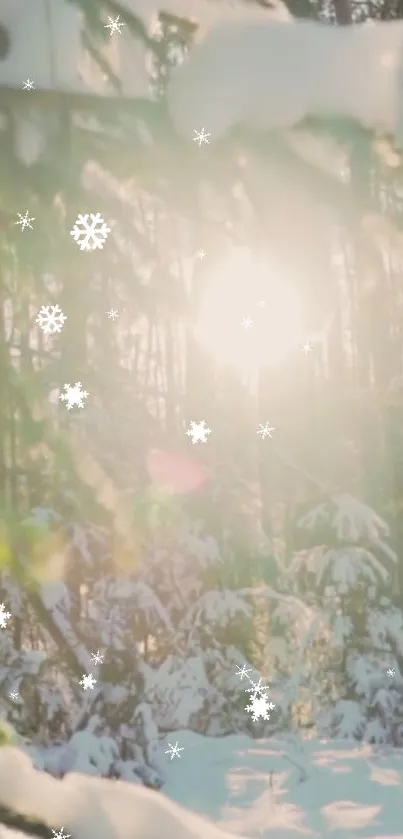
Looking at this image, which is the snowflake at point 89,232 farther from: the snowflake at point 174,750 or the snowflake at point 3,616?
the snowflake at point 174,750

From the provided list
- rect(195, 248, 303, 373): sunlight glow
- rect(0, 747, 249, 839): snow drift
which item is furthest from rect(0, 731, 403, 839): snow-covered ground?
rect(195, 248, 303, 373): sunlight glow

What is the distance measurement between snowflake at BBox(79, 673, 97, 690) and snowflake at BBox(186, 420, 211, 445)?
16.5 inches

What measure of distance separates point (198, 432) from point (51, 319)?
314 mm

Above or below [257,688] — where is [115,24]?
above

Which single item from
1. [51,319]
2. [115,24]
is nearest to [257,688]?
[51,319]

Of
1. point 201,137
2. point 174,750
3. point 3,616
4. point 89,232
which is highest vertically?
point 201,137

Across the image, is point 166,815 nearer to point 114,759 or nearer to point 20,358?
point 114,759

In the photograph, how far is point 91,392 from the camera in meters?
1.10

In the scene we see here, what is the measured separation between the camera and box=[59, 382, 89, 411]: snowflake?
1.10 m

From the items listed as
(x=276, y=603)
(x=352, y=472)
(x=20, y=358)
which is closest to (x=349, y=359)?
(x=352, y=472)

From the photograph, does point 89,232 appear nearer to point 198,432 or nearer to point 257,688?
point 198,432

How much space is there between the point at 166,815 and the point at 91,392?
2.27ft

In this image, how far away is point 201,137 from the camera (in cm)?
113

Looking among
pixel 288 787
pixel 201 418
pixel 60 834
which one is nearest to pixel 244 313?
pixel 201 418
